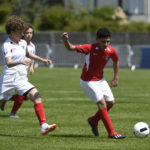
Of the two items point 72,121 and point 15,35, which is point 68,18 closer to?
point 72,121

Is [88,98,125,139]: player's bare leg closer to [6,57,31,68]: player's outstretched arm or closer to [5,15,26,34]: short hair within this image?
[6,57,31,68]: player's outstretched arm

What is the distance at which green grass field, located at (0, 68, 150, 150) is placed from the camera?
27.7ft

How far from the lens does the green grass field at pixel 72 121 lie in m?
8.45

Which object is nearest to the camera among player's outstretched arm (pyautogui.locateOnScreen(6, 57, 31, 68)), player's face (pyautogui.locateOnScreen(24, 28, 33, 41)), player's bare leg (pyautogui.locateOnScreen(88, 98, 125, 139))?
player's outstretched arm (pyautogui.locateOnScreen(6, 57, 31, 68))

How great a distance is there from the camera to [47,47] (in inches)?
1309

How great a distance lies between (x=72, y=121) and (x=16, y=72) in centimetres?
218

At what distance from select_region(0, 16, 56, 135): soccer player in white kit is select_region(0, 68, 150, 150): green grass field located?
0.59m

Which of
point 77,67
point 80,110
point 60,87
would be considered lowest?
point 77,67

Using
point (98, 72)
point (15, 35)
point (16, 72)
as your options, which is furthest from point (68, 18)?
point (98, 72)

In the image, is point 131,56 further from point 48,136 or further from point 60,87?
point 48,136

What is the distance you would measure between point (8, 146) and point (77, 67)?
24.3 metres

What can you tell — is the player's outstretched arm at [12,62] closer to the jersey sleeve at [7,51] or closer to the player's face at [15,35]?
the jersey sleeve at [7,51]

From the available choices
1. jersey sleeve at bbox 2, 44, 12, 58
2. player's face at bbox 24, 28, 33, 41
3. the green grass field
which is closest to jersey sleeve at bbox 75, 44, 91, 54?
jersey sleeve at bbox 2, 44, 12, 58

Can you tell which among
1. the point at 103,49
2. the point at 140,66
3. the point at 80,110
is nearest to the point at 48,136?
the point at 103,49
